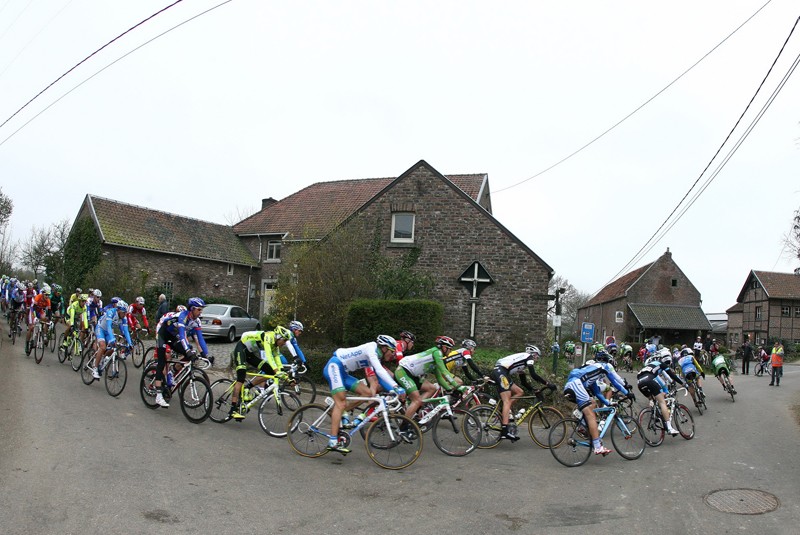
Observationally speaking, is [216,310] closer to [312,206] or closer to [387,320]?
[387,320]

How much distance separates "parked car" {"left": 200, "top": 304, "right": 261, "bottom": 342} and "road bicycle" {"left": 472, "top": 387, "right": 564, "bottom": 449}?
554 inches

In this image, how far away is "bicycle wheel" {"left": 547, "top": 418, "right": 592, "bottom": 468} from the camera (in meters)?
8.45

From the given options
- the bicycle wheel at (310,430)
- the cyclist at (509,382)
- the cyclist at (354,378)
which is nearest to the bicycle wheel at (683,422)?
the cyclist at (509,382)

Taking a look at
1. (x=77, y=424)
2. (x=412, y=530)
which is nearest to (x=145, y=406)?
(x=77, y=424)

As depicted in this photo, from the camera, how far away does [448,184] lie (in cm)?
1942

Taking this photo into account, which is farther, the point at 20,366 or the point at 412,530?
the point at 20,366

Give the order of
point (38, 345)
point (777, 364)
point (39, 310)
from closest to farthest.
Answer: point (38, 345) → point (39, 310) → point (777, 364)

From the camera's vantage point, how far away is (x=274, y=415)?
899cm

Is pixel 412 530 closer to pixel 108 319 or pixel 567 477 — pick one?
pixel 567 477

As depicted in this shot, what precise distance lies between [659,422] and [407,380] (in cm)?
496

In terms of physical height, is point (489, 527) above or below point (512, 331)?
below

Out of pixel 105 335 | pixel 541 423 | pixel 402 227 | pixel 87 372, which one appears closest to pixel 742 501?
pixel 541 423

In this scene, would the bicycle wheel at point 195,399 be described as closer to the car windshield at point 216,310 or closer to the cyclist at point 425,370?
the cyclist at point 425,370

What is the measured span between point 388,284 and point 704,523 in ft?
39.7
